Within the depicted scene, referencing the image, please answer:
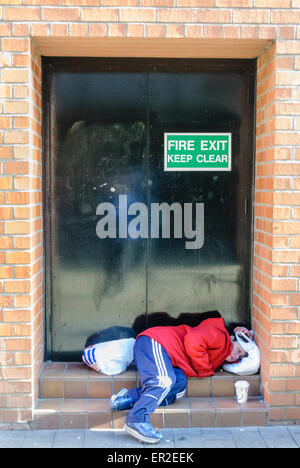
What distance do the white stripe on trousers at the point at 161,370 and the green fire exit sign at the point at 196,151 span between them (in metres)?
1.49

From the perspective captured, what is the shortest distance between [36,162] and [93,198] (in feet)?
1.91

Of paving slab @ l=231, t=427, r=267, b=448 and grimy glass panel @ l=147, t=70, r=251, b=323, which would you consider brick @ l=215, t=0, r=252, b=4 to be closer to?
grimy glass panel @ l=147, t=70, r=251, b=323

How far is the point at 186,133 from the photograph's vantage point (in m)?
4.11

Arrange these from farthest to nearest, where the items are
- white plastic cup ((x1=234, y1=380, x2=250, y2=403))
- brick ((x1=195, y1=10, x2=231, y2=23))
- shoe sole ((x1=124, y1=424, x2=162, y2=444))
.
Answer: white plastic cup ((x1=234, y1=380, x2=250, y2=403))
brick ((x1=195, y1=10, x2=231, y2=23))
shoe sole ((x1=124, y1=424, x2=162, y2=444))

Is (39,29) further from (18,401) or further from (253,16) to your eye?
(18,401)

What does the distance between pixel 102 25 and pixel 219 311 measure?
247cm

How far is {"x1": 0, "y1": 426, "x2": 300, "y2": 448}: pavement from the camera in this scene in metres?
3.39

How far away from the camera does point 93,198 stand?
13.5 ft

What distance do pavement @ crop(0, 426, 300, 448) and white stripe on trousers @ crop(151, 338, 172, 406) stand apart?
32cm

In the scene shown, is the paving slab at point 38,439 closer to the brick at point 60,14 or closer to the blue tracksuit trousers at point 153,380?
the blue tracksuit trousers at point 153,380

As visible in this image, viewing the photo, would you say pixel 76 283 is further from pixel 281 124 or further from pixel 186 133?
pixel 281 124

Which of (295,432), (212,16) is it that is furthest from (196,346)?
(212,16)

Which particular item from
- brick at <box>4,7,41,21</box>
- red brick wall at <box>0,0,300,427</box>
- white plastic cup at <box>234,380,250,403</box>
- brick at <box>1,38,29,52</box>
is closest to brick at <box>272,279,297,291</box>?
red brick wall at <box>0,0,300,427</box>

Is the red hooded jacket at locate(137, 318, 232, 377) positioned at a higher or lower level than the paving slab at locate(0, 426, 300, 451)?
higher
